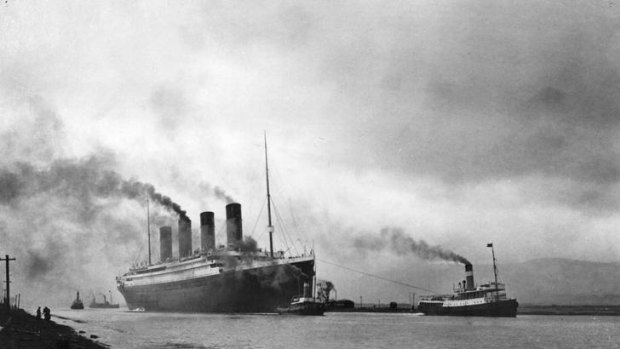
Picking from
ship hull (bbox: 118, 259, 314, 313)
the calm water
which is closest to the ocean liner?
ship hull (bbox: 118, 259, 314, 313)

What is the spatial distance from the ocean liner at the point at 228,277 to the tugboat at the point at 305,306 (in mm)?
2325

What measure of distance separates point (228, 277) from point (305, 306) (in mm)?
12923

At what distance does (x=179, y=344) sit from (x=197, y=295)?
46.4 metres

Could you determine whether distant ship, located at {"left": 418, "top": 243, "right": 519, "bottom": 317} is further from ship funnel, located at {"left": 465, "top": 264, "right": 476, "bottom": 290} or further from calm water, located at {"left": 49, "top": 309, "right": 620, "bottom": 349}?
calm water, located at {"left": 49, "top": 309, "right": 620, "bottom": 349}

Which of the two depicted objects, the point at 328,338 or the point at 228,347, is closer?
the point at 228,347

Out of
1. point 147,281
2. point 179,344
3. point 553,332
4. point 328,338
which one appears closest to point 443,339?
point 328,338

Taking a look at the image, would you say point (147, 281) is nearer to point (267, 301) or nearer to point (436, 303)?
point (267, 301)

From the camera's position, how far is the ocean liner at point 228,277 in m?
73.0

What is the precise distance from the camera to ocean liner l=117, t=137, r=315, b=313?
73000 mm

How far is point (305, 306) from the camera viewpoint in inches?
2704

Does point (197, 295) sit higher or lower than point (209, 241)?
lower

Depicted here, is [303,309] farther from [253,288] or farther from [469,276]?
[469,276]

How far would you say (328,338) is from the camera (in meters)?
40.4

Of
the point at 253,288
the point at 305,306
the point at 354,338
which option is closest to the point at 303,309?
the point at 305,306
